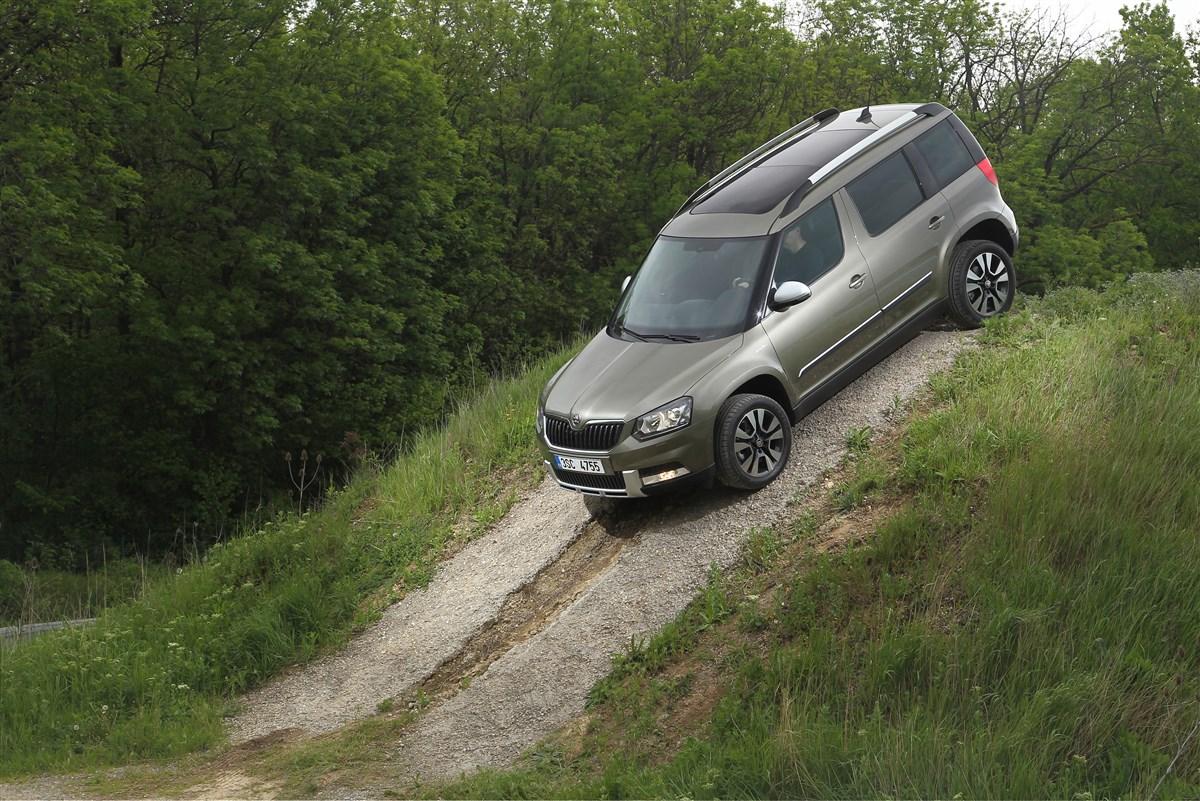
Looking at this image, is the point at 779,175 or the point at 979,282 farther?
the point at 979,282

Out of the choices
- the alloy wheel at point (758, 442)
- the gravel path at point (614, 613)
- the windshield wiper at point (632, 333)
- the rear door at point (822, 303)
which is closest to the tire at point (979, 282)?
the gravel path at point (614, 613)

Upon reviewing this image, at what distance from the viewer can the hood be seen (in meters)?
9.73

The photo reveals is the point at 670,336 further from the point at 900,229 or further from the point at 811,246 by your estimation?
the point at 900,229

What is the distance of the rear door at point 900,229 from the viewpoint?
10961 millimetres

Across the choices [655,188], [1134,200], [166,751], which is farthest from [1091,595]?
[1134,200]

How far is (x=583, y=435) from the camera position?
995 centimetres

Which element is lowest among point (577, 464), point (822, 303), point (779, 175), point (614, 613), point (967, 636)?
point (614, 613)

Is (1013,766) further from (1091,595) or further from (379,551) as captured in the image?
(379,551)

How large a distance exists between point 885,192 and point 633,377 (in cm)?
299

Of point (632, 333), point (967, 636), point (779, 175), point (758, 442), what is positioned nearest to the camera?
point (967, 636)

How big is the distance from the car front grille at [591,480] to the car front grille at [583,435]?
22cm

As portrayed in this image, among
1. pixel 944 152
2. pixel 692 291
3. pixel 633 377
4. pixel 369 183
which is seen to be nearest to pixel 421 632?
pixel 633 377

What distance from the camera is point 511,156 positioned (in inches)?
1460

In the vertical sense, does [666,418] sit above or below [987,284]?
below
